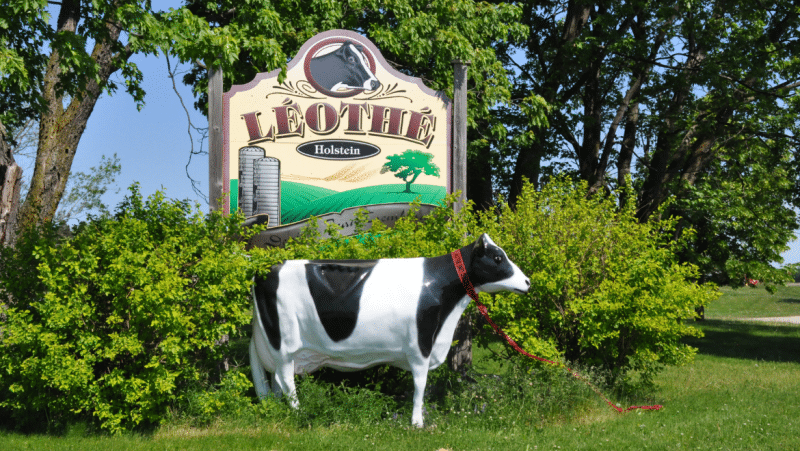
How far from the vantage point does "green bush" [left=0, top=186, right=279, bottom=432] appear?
5918 millimetres

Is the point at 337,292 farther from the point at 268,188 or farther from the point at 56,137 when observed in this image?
the point at 56,137

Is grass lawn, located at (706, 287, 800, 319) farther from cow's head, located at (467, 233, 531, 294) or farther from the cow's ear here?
the cow's ear

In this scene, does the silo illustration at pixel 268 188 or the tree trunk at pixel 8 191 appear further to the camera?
the silo illustration at pixel 268 188

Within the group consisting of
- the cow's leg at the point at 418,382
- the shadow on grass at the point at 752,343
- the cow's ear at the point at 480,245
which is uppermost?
the cow's ear at the point at 480,245

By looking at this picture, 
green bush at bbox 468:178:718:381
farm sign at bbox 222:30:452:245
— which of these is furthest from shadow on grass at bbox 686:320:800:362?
farm sign at bbox 222:30:452:245

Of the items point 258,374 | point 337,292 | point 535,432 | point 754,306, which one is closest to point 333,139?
point 337,292

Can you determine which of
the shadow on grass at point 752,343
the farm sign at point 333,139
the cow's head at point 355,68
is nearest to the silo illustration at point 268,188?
the farm sign at point 333,139

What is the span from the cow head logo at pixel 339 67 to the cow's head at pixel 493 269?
319 centimetres

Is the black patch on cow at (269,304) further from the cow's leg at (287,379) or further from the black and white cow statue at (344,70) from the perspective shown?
the black and white cow statue at (344,70)

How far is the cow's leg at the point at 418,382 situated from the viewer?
635cm

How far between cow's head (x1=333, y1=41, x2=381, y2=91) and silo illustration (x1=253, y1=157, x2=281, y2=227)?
50.8 inches

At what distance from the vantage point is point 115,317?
6047mm

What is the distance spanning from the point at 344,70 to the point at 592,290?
4.03 meters

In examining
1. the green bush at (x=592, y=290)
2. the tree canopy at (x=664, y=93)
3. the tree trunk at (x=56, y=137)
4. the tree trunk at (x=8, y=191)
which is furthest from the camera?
the tree canopy at (x=664, y=93)
